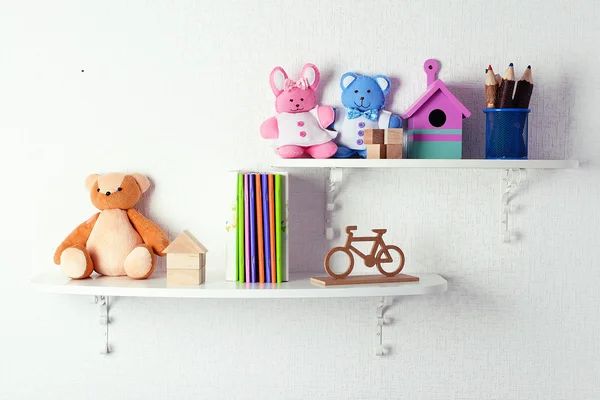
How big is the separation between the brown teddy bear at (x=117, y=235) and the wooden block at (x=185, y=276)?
0.06 meters

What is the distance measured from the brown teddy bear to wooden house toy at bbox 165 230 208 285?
0.19ft

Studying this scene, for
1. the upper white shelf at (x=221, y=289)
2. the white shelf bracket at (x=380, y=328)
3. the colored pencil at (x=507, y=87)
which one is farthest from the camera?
the white shelf bracket at (x=380, y=328)

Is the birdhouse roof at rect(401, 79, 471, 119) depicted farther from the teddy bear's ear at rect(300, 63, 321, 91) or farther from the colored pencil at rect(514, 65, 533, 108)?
the teddy bear's ear at rect(300, 63, 321, 91)

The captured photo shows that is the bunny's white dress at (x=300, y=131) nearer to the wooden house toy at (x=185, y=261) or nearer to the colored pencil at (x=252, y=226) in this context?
the colored pencil at (x=252, y=226)

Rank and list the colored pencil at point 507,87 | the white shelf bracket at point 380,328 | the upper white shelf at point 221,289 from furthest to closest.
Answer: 1. the white shelf bracket at point 380,328
2. the colored pencil at point 507,87
3. the upper white shelf at point 221,289

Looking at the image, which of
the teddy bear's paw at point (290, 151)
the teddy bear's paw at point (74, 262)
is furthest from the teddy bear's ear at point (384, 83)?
the teddy bear's paw at point (74, 262)

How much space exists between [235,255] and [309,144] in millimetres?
285

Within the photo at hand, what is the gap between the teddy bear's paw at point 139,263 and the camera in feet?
4.66

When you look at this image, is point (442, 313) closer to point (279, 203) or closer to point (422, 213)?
point (422, 213)

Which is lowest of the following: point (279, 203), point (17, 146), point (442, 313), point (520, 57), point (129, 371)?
point (129, 371)

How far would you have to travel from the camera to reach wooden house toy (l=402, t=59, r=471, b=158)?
1.47 metres

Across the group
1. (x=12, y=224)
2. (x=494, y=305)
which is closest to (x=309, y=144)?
(x=494, y=305)

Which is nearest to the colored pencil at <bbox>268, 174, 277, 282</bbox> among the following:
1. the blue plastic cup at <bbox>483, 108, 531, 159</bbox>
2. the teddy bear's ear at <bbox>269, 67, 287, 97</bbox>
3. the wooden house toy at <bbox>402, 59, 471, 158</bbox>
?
the teddy bear's ear at <bbox>269, 67, 287, 97</bbox>

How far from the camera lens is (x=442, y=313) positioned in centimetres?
158
